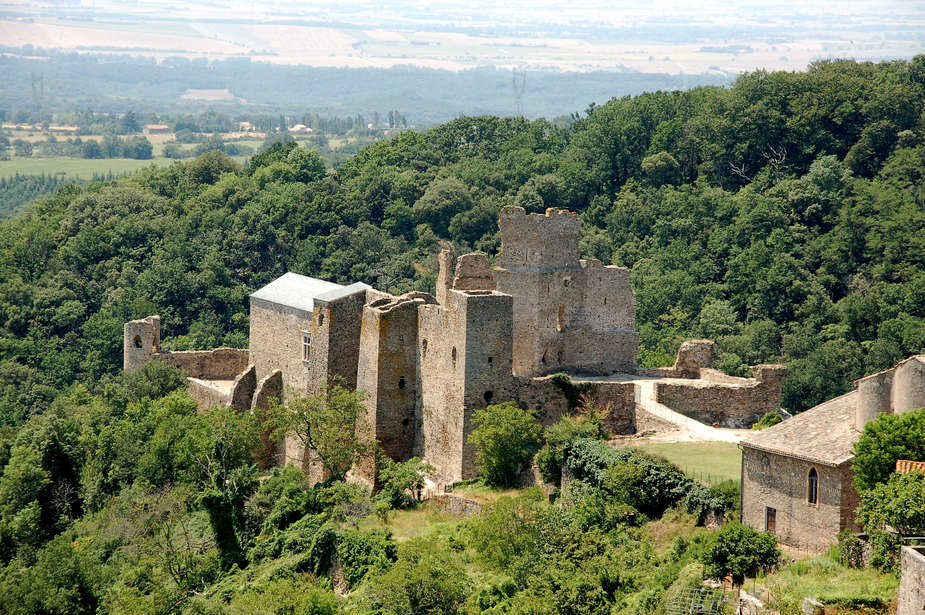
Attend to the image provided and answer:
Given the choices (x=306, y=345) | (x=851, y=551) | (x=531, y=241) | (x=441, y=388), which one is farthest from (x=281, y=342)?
(x=851, y=551)

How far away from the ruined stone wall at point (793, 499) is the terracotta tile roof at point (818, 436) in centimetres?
18

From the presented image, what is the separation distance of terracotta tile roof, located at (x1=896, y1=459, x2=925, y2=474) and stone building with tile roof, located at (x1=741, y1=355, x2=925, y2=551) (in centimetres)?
124

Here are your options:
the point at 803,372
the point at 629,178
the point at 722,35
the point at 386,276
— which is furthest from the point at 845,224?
the point at 722,35

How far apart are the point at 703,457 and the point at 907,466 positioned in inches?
338

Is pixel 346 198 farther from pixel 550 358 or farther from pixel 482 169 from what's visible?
pixel 550 358

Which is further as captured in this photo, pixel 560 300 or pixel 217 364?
pixel 217 364

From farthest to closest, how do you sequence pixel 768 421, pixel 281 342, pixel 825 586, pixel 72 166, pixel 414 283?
pixel 72 166, pixel 414 283, pixel 281 342, pixel 768 421, pixel 825 586

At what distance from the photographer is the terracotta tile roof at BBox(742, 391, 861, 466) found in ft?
92.3

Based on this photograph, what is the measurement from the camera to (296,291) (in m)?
44.8

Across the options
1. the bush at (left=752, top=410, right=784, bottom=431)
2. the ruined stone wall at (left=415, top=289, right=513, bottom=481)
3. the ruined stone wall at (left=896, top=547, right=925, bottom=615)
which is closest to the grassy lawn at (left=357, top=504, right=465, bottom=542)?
the ruined stone wall at (left=415, top=289, right=513, bottom=481)

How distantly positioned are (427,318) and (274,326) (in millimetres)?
7883

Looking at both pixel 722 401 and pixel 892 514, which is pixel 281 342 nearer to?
pixel 722 401

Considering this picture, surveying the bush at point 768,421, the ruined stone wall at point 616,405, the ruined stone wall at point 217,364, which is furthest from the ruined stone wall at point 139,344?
the bush at point 768,421

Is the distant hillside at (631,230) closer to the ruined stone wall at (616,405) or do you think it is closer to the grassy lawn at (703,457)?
the ruined stone wall at (616,405)
